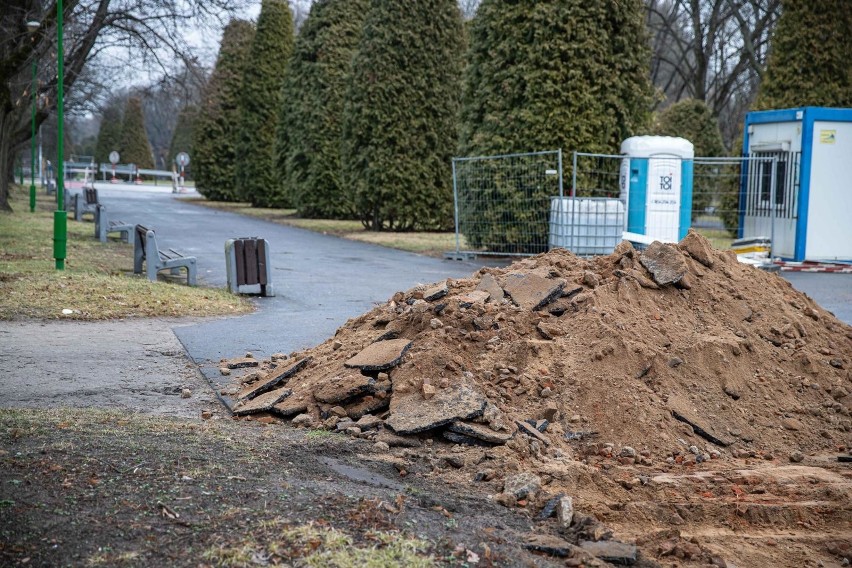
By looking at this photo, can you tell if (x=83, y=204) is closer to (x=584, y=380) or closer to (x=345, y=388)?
(x=345, y=388)

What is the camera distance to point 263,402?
632 centimetres

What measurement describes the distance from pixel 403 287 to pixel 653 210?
239 inches

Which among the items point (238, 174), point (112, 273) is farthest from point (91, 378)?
point (238, 174)

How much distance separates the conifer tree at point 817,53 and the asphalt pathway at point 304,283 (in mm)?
8054

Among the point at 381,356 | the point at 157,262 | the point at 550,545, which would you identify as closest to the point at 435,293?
the point at 381,356

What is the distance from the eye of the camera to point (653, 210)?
56.4ft

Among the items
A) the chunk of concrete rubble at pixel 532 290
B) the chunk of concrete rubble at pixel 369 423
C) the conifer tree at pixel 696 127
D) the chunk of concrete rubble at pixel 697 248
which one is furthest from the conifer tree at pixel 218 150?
the chunk of concrete rubble at pixel 369 423

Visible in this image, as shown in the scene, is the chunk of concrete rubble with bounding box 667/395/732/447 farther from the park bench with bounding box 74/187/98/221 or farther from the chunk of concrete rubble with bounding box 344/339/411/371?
the park bench with bounding box 74/187/98/221

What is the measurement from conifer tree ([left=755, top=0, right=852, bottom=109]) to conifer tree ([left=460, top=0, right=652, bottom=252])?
582cm

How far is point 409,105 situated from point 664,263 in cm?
1949

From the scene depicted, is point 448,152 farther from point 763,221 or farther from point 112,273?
point 112,273

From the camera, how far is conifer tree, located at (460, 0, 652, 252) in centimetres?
1836

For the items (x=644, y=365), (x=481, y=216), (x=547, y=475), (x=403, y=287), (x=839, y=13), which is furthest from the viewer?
(x=839, y=13)

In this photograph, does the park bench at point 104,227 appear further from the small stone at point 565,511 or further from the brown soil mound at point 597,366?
the small stone at point 565,511
